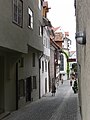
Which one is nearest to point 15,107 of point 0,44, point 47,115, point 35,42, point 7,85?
point 7,85

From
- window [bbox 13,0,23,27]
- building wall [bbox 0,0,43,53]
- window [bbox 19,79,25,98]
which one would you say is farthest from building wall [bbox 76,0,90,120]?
window [bbox 19,79,25,98]

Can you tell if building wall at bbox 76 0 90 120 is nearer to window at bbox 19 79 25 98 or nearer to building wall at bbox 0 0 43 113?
building wall at bbox 0 0 43 113

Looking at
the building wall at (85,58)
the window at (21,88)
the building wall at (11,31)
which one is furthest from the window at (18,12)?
the building wall at (85,58)

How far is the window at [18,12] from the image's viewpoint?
650 inches

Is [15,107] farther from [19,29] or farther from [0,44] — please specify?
[0,44]

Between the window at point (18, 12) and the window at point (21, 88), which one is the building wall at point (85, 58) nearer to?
the window at point (18, 12)

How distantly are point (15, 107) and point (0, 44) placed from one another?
27.6 feet

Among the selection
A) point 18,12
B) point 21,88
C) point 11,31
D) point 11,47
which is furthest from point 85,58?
point 21,88

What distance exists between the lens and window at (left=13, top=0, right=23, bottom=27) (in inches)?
650

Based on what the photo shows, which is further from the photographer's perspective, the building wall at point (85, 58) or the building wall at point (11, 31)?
the building wall at point (11, 31)

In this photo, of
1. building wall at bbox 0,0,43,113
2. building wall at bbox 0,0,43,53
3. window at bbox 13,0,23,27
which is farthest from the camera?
window at bbox 13,0,23,27

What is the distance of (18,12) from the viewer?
58.0 ft

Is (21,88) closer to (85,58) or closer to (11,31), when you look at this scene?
(11,31)

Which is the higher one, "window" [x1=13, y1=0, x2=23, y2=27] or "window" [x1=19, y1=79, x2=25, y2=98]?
"window" [x1=13, y1=0, x2=23, y2=27]
